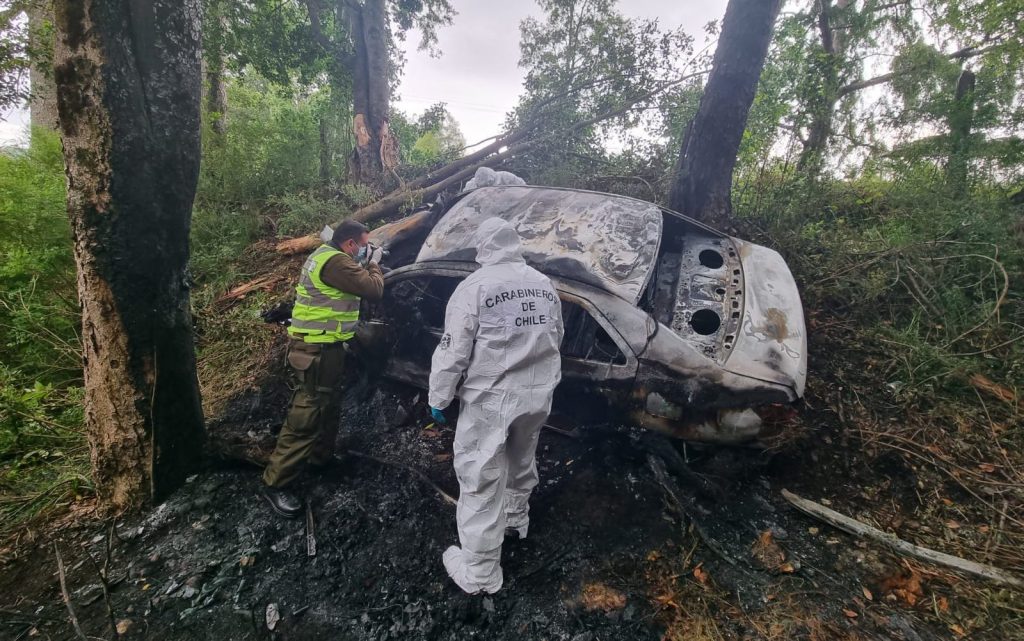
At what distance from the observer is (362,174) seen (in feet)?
23.3

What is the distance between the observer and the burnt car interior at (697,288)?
280 centimetres

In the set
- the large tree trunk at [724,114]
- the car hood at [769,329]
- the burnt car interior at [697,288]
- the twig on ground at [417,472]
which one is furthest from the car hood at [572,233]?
the large tree trunk at [724,114]

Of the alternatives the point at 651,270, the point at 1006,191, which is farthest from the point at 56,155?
the point at 1006,191

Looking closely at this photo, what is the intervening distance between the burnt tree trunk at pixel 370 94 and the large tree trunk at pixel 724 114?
14.9 ft

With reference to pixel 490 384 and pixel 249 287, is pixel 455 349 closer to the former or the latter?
pixel 490 384

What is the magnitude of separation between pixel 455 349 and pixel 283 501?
1466 mm

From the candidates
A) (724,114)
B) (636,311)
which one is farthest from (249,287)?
(724,114)

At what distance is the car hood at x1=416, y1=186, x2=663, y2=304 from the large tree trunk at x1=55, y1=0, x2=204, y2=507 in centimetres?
149

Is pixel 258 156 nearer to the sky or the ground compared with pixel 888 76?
nearer to the ground

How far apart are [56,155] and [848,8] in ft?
35.6

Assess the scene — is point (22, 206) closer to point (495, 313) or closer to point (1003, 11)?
point (495, 313)

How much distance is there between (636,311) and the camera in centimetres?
257

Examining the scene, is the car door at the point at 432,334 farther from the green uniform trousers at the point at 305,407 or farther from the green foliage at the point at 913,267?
the green foliage at the point at 913,267

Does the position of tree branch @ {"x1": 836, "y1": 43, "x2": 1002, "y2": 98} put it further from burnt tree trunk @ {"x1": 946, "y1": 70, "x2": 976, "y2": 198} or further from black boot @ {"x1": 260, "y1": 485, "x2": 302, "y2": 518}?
black boot @ {"x1": 260, "y1": 485, "x2": 302, "y2": 518}
